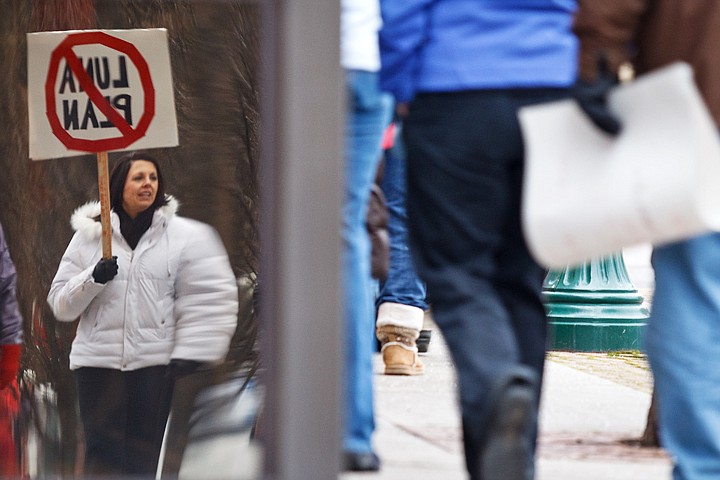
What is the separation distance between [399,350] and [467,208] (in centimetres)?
411

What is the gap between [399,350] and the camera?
306 inches

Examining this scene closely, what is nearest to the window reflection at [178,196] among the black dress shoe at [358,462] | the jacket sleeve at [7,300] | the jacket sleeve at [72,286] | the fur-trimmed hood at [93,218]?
the fur-trimmed hood at [93,218]

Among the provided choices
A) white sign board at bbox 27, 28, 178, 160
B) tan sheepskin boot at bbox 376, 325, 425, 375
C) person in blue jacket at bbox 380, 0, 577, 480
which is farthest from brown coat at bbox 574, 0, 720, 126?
tan sheepskin boot at bbox 376, 325, 425, 375

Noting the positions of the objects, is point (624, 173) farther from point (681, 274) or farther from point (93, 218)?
point (93, 218)

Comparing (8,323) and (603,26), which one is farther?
(8,323)

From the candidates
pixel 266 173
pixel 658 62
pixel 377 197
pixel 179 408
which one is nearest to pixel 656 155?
pixel 658 62

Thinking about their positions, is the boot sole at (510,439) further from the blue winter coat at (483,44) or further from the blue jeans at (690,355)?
the blue winter coat at (483,44)

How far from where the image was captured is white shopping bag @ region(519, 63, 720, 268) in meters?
3.32

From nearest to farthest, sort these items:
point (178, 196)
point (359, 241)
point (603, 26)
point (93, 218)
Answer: point (603, 26) < point (359, 241) < point (93, 218) < point (178, 196)

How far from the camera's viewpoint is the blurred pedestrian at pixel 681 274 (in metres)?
3.63

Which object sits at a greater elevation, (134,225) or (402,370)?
(134,225)

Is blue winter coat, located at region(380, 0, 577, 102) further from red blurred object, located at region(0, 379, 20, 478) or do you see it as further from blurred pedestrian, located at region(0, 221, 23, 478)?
red blurred object, located at region(0, 379, 20, 478)

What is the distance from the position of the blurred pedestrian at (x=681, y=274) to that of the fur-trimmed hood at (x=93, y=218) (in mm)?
3189

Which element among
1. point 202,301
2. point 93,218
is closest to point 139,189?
point 93,218
